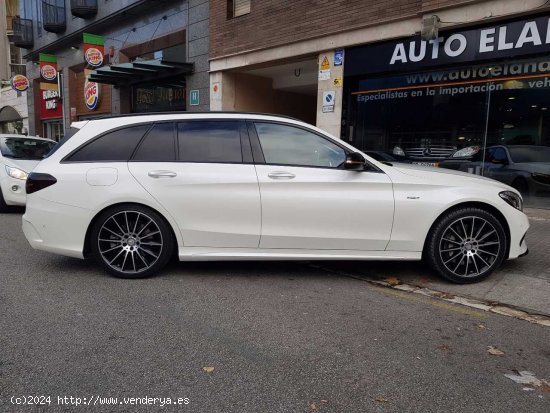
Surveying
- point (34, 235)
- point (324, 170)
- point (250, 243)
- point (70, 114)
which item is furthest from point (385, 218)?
point (70, 114)

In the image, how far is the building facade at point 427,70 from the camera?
8.35m

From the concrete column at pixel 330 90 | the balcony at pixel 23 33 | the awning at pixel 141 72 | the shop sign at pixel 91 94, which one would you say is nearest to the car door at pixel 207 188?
the concrete column at pixel 330 90

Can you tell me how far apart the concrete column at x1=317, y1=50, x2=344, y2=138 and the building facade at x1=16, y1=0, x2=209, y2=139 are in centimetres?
467

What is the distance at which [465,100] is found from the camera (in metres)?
9.27

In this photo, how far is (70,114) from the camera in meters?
22.5

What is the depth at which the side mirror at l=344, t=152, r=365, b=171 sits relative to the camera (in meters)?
4.59

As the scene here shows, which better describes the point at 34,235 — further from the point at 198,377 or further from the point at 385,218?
the point at 385,218

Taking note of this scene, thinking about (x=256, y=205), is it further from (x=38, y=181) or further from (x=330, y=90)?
(x=330, y=90)

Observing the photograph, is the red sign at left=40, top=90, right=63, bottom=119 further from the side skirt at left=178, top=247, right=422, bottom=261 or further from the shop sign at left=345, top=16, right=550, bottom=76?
the side skirt at left=178, top=247, right=422, bottom=261

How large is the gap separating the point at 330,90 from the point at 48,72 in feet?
56.9

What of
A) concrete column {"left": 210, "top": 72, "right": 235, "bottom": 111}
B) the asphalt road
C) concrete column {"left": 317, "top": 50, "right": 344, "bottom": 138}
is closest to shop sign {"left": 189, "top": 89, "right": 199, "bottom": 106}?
concrete column {"left": 210, "top": 72, "right": 235, "bottom": 111}

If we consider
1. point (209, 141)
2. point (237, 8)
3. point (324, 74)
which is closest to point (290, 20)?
point (324, 74)

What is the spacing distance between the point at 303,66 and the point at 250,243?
31.1 feet

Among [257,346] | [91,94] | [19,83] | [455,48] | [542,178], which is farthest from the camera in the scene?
[19,83]
